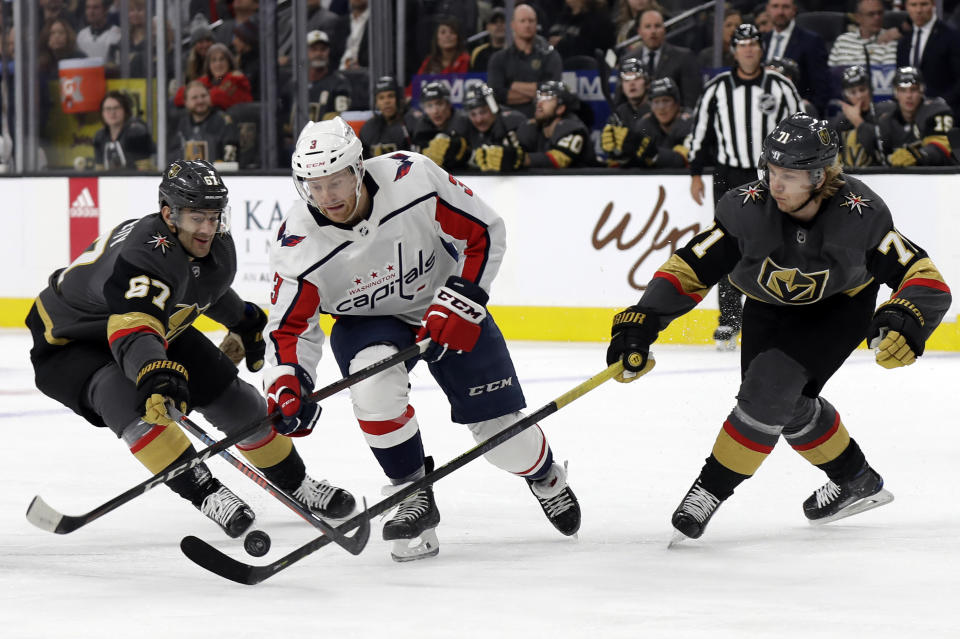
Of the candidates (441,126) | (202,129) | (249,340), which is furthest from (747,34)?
(249,340)

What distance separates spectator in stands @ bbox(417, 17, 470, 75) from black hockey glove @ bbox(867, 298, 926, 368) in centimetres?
582

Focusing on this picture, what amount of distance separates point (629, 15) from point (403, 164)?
5142 millimetres

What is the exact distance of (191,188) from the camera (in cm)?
320

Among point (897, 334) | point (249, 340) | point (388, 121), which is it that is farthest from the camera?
point (388, 121)

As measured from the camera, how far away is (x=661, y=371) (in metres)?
6.25

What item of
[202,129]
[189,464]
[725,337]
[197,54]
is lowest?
[725,337]

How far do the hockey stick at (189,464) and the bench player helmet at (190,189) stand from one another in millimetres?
516

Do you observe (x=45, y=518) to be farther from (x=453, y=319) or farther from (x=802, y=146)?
(x=802, y=146)

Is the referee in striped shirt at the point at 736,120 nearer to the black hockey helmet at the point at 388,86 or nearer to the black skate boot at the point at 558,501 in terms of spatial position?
the black hockey helmet at the point at 388,86

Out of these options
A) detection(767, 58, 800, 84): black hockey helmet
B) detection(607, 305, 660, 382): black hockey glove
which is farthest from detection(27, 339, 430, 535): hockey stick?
detection(767, 58, 800, 84): black hockey helmet

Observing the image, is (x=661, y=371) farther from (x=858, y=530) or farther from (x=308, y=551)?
(x=308, y=551)

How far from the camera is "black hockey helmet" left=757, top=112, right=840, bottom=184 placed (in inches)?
118

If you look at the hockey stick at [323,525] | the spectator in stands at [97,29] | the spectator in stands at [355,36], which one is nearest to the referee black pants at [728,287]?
the spectator in stands at [355,36]

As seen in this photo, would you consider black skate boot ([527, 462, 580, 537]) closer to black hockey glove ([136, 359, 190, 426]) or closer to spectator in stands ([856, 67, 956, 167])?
black hockey glove ([136, 359, 190, 426])
